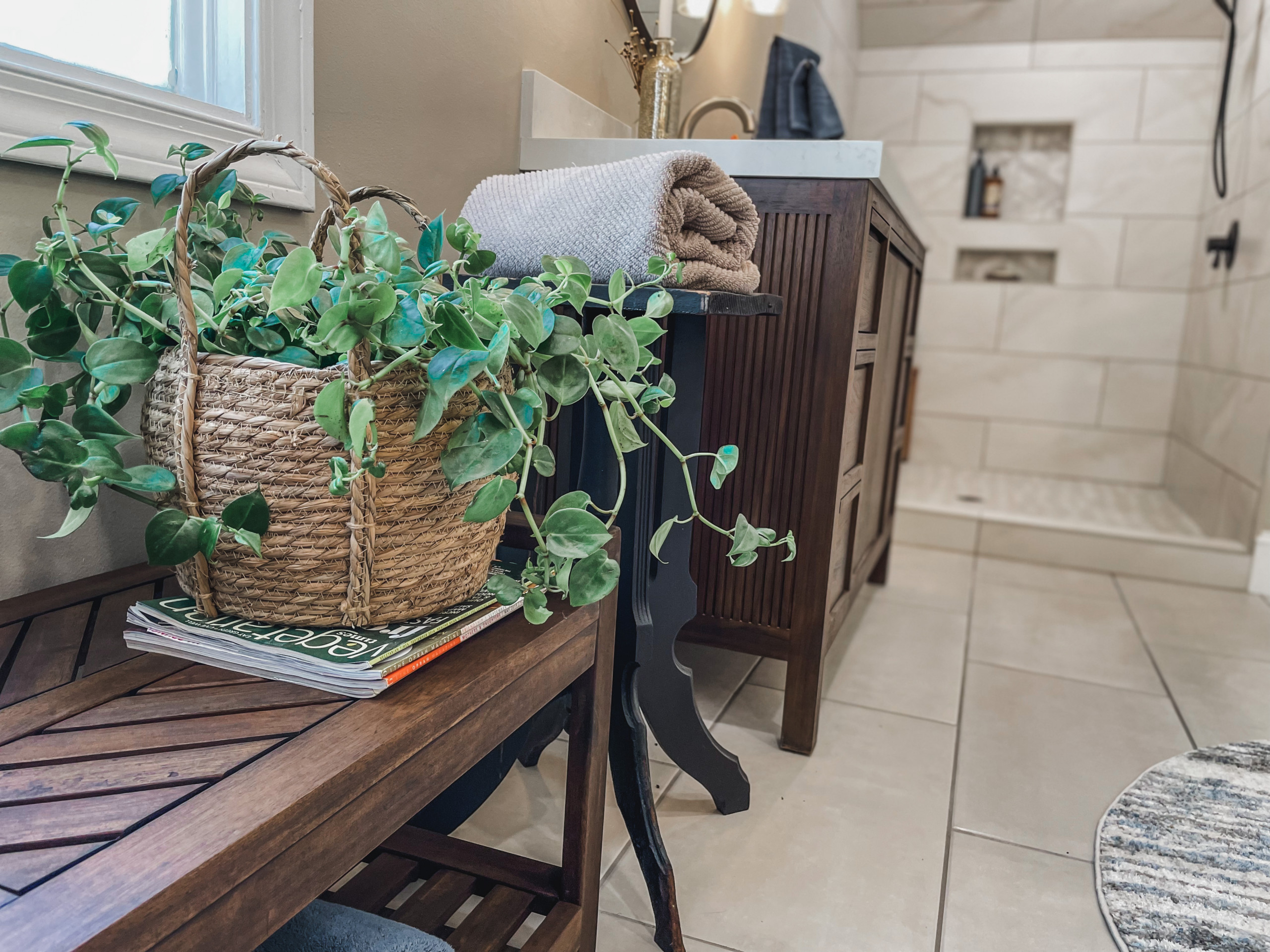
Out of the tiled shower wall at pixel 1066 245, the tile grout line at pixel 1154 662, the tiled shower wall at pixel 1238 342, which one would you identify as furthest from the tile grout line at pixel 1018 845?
the tiled shower wall at pixel 1066 245

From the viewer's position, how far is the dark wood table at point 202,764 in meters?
0.36

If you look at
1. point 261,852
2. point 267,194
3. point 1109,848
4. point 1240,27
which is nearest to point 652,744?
point 1109,848

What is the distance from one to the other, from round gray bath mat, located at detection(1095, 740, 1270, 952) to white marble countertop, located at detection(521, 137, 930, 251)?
37.5 inches

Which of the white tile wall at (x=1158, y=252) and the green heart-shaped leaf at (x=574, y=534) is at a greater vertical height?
the white tile wall at (x=1158, y=252)

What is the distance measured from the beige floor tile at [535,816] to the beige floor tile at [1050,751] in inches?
18.6

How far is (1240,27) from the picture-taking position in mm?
3094

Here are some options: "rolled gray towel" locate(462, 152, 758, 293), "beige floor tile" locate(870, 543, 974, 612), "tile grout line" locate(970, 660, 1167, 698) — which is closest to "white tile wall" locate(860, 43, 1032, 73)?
"beige floor tile" locate(870, 543, 974, 612)

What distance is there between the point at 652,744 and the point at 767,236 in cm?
78

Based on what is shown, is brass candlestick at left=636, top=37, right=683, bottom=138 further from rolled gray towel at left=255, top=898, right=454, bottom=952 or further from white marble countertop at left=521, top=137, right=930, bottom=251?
rolled gray towel at left=255, top=898, right=454, bottom=952

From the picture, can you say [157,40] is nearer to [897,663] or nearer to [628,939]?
[628,939]

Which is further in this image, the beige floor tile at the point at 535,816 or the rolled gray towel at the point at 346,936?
the beige floor tile at the point at 535,816

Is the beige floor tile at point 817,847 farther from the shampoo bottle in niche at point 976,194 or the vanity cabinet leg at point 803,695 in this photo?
the shampoo bottle in niche at point 976,194

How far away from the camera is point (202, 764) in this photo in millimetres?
447

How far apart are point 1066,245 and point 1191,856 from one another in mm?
2999
